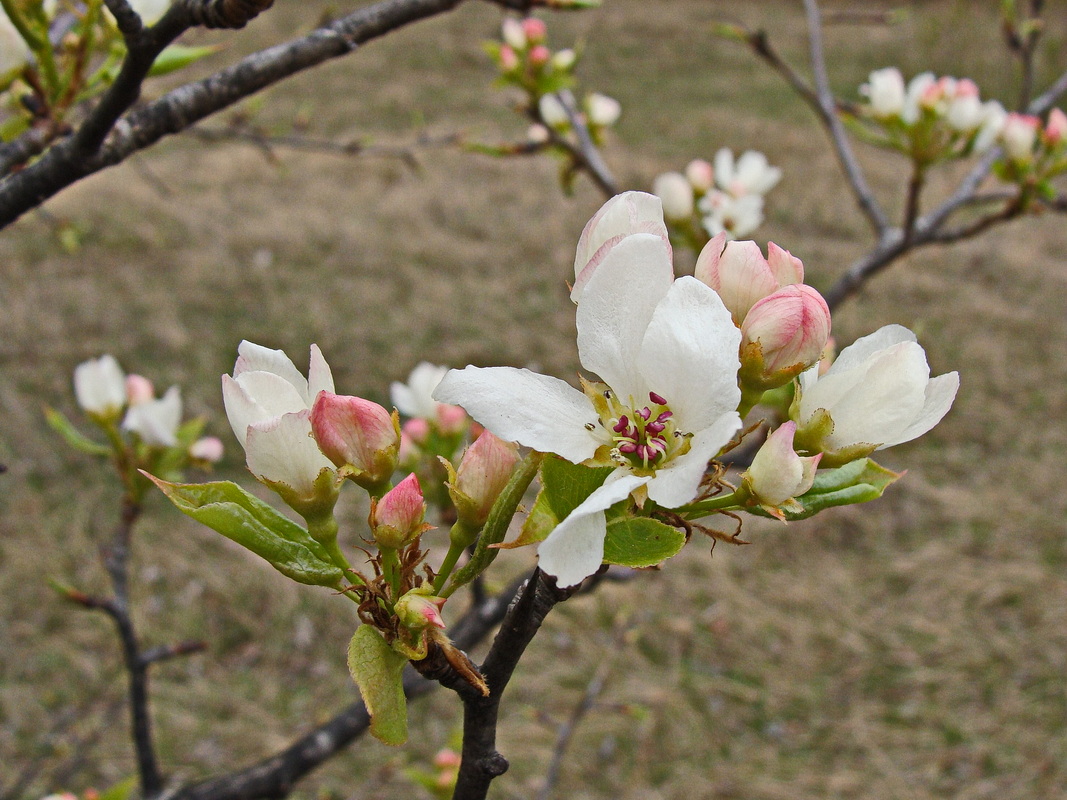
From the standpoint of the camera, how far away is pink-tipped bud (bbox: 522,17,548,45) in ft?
4.77

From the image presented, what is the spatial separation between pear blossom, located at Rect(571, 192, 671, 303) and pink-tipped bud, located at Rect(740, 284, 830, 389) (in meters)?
0.07

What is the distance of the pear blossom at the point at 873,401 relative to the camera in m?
0.46

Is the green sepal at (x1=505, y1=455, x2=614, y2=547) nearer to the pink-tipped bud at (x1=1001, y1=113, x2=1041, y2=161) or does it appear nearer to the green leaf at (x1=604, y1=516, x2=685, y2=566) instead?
the green leaf at (x1=604, y1=516, x2=685, y2=566)

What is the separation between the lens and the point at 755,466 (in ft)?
1.45

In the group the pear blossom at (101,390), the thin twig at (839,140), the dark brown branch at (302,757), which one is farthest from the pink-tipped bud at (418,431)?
the thin twig at (839,140)

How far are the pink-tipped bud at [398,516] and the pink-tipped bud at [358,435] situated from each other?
0.08ft

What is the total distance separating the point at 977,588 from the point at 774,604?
67 centimetres

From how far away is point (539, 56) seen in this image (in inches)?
58.2

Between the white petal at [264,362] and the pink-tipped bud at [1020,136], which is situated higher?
the white petal at [264,362]

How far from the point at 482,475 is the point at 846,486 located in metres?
0.22

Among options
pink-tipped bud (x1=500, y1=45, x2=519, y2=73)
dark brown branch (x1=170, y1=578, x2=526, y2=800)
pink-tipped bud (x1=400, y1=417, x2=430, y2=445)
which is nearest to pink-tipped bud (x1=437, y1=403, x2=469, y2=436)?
pink-tipped bud (x1=400, y1=417, x2=430, y2=445)

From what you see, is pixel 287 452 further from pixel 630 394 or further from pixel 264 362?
pixel 630 394

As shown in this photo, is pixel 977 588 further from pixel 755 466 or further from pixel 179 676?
pixel 755 466

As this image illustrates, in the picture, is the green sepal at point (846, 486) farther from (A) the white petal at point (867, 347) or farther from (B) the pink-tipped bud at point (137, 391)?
(B) the pink-tipped bud at point (137, 391)
